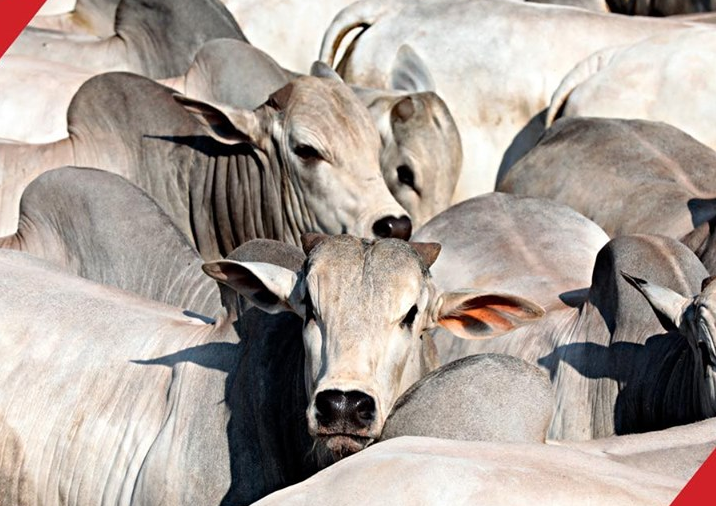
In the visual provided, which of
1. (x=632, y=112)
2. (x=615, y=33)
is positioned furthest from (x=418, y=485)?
(x=615, y=33)

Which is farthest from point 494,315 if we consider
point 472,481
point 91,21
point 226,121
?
point 91,21

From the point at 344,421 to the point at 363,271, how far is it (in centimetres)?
46

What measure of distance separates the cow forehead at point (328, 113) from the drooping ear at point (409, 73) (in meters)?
1.97

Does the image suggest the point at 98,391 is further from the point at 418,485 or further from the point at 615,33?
the point at 615,33

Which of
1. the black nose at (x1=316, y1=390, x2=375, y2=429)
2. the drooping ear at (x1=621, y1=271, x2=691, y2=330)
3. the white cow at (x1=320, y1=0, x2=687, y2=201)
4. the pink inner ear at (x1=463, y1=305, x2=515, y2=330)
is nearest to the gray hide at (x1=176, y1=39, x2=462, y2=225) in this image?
the white cow at (x1=320, y1=0, x2=687, y2=201)

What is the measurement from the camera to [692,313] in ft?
17.4

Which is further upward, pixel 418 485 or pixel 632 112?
pixel 418 485

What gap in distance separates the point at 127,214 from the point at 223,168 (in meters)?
0.77

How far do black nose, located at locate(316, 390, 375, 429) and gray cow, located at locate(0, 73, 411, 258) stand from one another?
1.90m

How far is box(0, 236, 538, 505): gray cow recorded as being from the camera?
466 cm

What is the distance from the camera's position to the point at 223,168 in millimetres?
6867

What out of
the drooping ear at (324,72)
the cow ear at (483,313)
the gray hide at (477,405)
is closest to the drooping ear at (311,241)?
the cow ear at (483,313)

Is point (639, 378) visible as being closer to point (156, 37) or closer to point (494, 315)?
point (494, 315)

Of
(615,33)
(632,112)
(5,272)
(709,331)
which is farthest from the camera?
(615,33)
